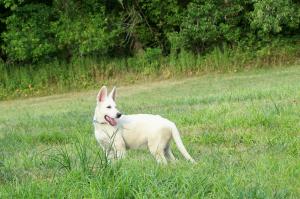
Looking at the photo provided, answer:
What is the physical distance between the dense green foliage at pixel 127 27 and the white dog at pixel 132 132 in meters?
18.1

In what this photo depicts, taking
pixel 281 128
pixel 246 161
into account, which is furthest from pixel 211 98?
pixel 246 161

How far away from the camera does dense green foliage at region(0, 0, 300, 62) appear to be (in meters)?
26.2

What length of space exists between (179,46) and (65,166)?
21.2 meters

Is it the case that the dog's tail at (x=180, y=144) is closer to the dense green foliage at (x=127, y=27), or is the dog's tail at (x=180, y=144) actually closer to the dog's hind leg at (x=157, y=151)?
the dog's hind leg at (x=157, y=151)

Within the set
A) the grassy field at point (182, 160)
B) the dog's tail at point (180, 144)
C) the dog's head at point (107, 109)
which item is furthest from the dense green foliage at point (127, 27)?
the dog's tail at point (180, 144)

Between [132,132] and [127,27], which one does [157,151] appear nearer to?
[132,132]

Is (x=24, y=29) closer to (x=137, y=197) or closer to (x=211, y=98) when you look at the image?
(x=211, y=98)

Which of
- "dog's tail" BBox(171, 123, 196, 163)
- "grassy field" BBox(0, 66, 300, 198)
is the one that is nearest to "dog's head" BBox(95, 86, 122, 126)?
"grassy field" BBox(0, 66, 300, 198)

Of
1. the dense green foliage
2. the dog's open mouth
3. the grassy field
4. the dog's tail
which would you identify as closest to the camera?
the grassy field

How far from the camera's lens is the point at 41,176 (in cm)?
590

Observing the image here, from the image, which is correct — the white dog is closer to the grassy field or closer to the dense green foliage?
the grassy field

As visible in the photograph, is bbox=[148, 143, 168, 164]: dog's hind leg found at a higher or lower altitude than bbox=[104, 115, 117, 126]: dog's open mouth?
lower

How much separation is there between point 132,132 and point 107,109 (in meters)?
0.56

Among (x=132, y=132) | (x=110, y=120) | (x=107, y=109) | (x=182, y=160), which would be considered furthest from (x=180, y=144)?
(x=107, y=109)
